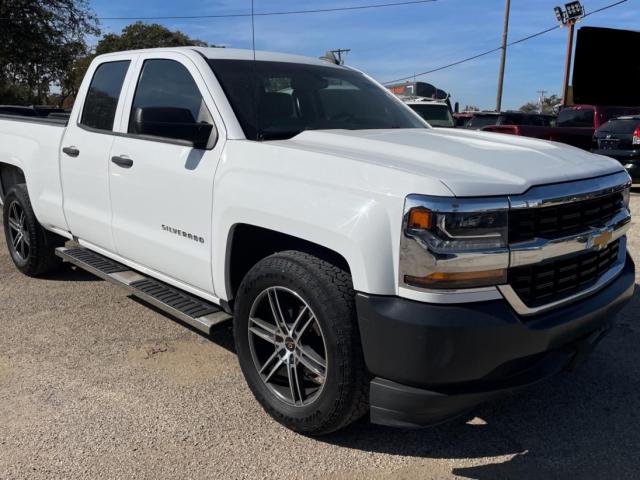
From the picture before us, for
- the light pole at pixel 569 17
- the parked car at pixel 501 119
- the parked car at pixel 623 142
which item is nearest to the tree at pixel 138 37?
the light pole at pixel 569 17

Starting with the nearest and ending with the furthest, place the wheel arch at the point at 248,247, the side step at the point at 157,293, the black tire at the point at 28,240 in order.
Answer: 1. the wheel arch at the point at 248,247
2. the side step at the point at 157,293
3. the black tire at the point at 28,240

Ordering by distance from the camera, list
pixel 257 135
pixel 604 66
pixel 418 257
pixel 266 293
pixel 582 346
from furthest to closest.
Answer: pixel 604 66, pixel 257 135, pixel 266 293, pixel 582 346, pixel 418 257

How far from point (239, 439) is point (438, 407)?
107 cm

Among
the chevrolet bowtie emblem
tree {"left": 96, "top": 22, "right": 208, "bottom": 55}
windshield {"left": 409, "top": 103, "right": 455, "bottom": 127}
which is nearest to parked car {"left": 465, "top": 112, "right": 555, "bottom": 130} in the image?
windshield {"left": 409, "top": 103, "right": 455, "bottom": 127}

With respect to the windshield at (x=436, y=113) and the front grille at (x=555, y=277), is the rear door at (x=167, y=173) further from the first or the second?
the windshield at (x=436, y=113)

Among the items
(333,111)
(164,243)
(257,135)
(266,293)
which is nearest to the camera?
(266,293)

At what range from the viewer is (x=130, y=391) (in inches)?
138

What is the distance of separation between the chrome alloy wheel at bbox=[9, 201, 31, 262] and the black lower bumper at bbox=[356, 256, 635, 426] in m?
4.20

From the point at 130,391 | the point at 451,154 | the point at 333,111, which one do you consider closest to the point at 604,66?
the point at 333,111

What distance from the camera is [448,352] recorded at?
7.89 ft

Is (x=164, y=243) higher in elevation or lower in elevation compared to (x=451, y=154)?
lower

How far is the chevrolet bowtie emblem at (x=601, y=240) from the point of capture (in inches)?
111

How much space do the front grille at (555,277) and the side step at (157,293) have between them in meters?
1.67

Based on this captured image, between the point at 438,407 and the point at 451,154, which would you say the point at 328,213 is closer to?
the point at 451,154
